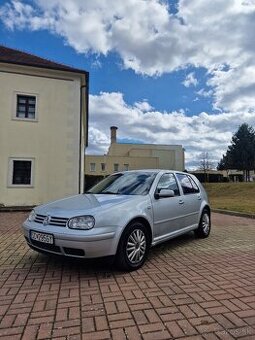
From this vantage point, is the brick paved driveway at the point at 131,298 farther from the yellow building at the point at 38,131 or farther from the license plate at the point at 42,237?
the yellow building at the point at 38,131

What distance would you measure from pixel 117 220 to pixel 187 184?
2891mm

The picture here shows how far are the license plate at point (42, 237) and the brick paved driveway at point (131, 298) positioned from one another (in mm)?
496

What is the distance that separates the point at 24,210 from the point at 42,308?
11521 millimetres

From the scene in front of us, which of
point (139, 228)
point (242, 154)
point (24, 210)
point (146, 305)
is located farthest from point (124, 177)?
point (242, 154)

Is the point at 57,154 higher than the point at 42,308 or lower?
higher

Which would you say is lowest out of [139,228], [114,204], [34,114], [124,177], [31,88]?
[139,228]

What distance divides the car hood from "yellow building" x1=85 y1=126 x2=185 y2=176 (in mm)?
48259

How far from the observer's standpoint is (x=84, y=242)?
164 inches

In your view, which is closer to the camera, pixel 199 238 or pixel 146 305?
pixel 146 305

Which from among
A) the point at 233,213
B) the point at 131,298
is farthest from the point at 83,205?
the point at 233,213

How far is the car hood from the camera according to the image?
4488 millimetres

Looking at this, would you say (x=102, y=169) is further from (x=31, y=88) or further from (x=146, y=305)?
(x=146, y=305)

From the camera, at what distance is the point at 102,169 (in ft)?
181

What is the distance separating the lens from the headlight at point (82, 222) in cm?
427
